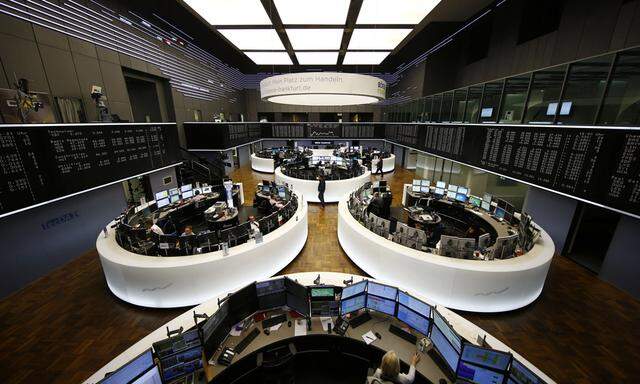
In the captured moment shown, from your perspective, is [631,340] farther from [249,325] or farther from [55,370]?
[55,370]

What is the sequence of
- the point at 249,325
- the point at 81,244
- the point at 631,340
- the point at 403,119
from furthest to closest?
the point at 403,119, the point at 81,244, the point at 631,340, the point at 249,325

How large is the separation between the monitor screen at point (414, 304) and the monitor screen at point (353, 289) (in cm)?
51

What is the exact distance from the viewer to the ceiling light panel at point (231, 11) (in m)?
6.48

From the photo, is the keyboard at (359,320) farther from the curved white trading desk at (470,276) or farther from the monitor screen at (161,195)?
the monitor screen at (161,195)

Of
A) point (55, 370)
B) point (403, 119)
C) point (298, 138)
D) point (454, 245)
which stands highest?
point (403, 119)

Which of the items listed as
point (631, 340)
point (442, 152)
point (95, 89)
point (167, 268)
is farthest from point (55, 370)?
point (442, 152)

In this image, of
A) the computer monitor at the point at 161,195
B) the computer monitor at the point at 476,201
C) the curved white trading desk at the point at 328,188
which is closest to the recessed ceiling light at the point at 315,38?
the curved white trading desk at the point at 328,188

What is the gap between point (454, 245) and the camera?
4.66 metres

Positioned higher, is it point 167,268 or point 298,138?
point 298,138

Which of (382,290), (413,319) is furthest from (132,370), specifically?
(413,319)

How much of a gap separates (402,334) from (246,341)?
213cm

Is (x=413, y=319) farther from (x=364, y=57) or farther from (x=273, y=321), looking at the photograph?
(x=364, y=57)

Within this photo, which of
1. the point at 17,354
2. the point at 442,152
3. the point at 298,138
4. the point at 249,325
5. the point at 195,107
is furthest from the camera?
the point at 298,138

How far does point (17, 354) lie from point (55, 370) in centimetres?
89
